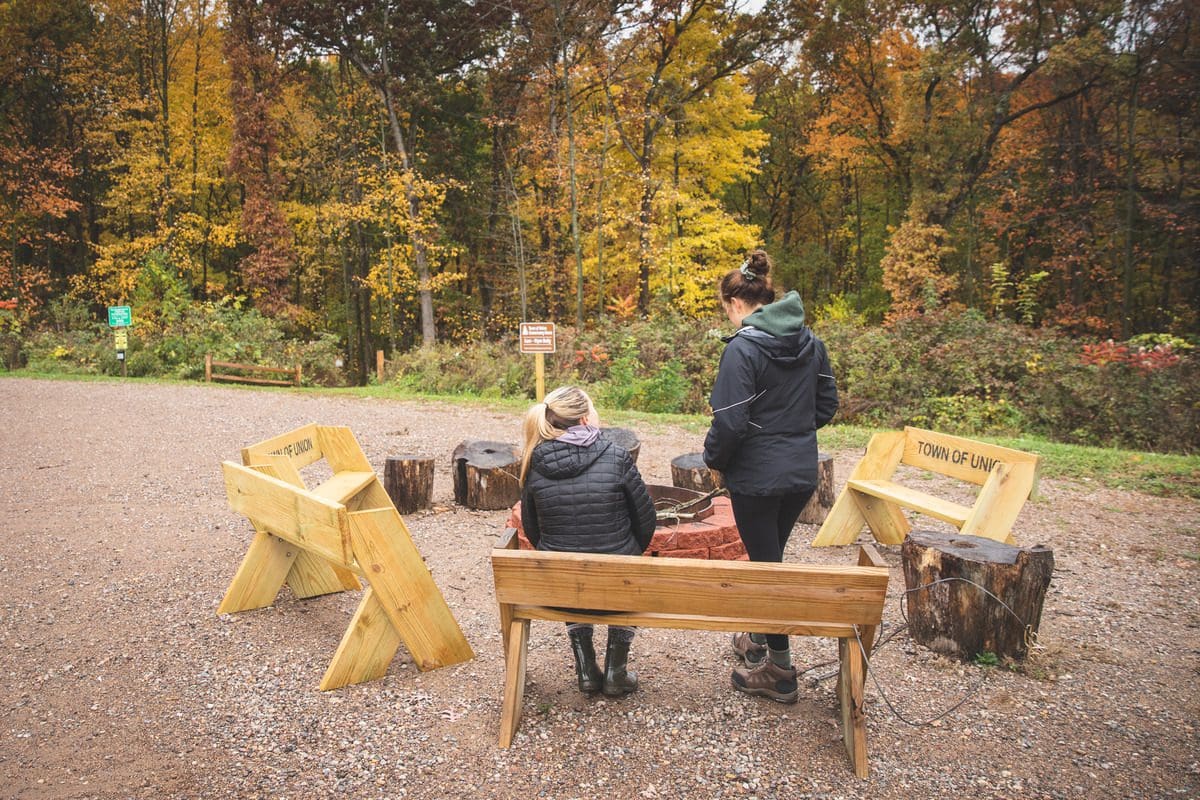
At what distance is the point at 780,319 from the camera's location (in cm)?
320

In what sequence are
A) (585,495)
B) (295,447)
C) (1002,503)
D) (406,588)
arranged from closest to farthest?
(585,495) → (406,588) → (1002,503) → (295,447)

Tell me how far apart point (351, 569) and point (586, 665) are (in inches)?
48.5

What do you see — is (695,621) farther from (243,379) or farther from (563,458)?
(243,379)

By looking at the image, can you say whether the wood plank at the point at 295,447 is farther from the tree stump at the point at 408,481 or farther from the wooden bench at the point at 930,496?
the wooden bench at the point at 930,496

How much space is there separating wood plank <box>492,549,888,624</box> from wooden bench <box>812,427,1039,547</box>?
1972mm

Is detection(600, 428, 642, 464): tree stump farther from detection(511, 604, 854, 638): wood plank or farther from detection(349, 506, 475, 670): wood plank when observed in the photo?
detection(511, 604, 854, 638): wood plank

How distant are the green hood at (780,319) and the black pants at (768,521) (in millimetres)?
746

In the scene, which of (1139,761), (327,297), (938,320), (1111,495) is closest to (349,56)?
(327,297)

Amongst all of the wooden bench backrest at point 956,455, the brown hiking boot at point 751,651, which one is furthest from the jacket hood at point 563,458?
the wooden bench backrest at point 956,455

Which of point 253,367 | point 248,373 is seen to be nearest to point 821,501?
point 253,367

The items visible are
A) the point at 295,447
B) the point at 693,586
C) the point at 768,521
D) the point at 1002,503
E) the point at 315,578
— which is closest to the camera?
the point at 693,586

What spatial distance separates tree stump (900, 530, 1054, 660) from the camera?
364 centimetres

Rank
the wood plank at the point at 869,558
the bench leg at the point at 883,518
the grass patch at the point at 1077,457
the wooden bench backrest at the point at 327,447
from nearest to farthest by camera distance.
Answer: the wood plank at the point at 869,558 < the wooden bench backrest at the point at 327,447 < the bench leg at the point at 883,518 < the grass patch at the point at 1077,457

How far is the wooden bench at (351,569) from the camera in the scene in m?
3.44
